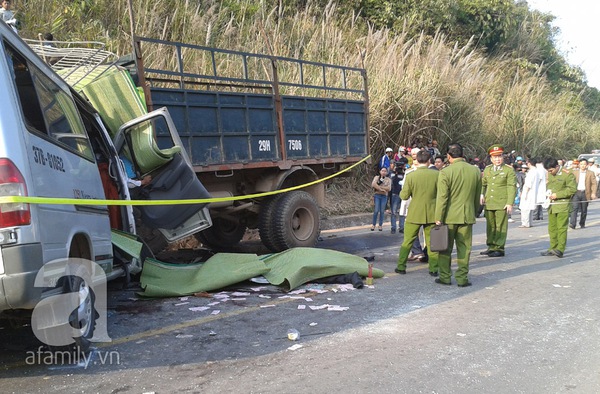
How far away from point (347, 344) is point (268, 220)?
4.11 meters

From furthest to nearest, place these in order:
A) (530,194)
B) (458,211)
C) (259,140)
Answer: (530,194), (259,140), (458,211)

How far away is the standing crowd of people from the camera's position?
6.80 m

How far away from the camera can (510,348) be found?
4.50m

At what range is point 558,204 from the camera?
28.9ft

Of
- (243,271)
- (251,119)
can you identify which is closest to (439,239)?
(243,271)

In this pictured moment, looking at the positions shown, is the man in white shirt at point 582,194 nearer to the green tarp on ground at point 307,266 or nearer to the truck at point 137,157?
the truck at point 137,157

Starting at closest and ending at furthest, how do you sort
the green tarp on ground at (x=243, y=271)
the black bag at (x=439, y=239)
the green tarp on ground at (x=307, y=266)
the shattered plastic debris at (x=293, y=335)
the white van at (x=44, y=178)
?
the white van at (x=44, y=178)
the shattered plastic debris at (x=293, y=335)
the green tarp on ground at (x=243, y=271)
the green tarp on ground at (x=307, y=266)
the black bag at (x=439, y=239)

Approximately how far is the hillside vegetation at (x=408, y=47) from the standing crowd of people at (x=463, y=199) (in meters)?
3.97

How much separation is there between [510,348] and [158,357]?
267cm

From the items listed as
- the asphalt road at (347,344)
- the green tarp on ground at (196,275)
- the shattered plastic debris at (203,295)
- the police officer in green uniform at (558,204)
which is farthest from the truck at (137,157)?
the police officer in green uniform at (558,204)

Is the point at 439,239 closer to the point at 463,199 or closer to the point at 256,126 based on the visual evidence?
the point at 463,199

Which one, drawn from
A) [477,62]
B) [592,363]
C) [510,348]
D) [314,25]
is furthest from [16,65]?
[477,62]

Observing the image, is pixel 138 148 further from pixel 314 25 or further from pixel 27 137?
pixel 314 25

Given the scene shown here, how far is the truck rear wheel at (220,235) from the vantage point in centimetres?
925
